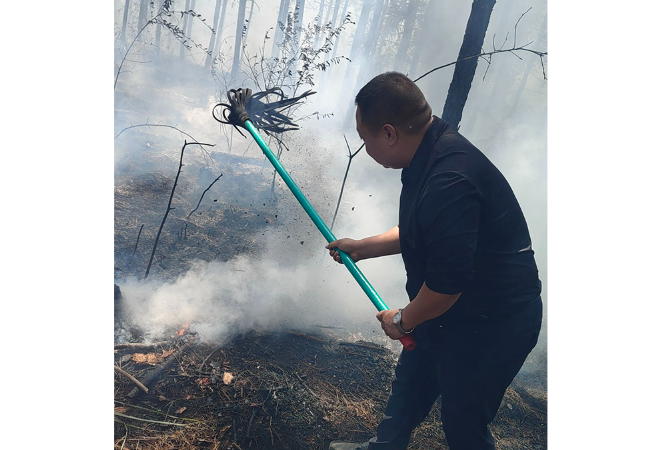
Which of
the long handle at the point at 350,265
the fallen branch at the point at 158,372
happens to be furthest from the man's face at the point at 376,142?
the fallen branch at the point at 158,372

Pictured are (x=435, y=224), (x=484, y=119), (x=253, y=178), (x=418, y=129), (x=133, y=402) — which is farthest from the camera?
(x=484, y=119)

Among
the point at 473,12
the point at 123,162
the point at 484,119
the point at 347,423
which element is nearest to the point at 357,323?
the point at 347,423

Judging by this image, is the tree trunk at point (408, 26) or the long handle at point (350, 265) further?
the tree trunk at point (408, 26)

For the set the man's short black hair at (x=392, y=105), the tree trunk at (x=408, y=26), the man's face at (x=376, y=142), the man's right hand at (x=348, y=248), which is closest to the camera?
the man's short black hair at (x=392, y=105)

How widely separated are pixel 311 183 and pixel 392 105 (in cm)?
989

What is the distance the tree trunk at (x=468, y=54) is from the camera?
5.20 meters

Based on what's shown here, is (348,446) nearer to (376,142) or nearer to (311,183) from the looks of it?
(376,142)

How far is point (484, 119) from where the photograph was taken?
29.7 metres

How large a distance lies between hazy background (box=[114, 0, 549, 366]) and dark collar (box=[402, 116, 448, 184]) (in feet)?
9.17

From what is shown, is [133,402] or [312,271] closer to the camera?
[133,402]

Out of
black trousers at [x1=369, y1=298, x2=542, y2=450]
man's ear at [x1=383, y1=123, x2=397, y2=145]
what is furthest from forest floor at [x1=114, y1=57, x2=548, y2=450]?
man's ear at [x1=383, y1=123, x2=397, y2=145]

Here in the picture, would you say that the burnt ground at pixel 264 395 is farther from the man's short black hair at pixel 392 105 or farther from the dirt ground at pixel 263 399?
the man's short black hair at pixel 392 105
